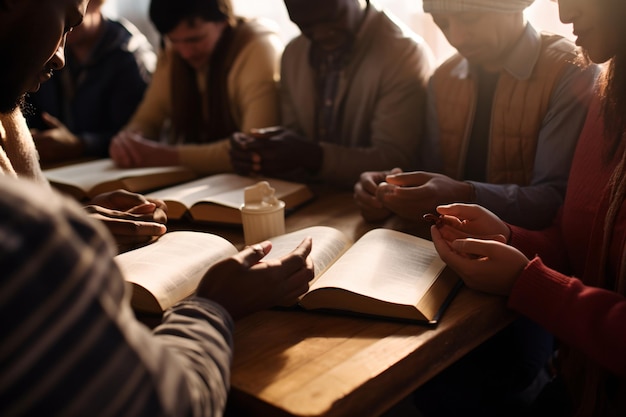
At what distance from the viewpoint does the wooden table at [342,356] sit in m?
0.82

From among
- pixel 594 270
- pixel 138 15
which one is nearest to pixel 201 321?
pixel 594 270

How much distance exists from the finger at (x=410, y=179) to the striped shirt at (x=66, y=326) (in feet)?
2.97

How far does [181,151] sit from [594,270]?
54.4 inches

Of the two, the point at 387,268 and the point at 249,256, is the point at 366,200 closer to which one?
the point at 387,268

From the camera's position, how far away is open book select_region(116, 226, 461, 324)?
3.28 ft

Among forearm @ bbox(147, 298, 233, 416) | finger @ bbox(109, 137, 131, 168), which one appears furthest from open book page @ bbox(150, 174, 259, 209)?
forearm @ bbox(147, 298, 233, 416)

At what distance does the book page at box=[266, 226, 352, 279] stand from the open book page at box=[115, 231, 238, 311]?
101mm

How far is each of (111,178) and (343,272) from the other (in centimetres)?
101

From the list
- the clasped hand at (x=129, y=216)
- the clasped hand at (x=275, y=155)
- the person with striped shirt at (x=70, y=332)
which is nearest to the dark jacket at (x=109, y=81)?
the clasped hand at (x=275, y=155)

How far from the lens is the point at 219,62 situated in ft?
7.55

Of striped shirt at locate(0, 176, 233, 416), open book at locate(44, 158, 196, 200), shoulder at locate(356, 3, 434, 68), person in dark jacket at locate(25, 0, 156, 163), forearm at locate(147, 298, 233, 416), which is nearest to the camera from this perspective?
striped shirt at locate(0, 176, 233, 416)

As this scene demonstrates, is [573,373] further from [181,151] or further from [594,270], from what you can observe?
[181,151]

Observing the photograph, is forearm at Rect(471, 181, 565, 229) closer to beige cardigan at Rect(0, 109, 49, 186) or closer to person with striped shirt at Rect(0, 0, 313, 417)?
person with striped shirt at Rect(0, 0, 313, 417)

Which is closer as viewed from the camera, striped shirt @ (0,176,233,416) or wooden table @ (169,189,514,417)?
striped shirt @ (0,176,233,416)
